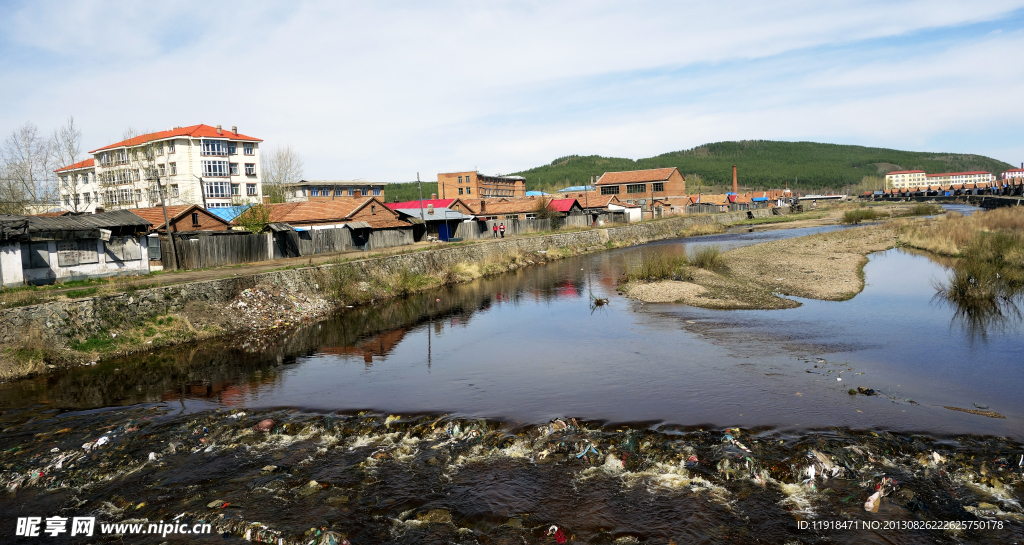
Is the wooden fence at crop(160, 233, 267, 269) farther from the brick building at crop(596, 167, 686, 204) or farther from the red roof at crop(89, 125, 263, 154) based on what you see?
the brick building at crop(596, 167, 686, 204)

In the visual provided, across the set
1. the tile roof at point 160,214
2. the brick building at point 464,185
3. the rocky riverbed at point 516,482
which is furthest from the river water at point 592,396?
the brick building at point 464,185

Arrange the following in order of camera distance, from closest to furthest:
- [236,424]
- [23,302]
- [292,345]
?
1. [236,424]
2. [23,302]
3. [292,345]

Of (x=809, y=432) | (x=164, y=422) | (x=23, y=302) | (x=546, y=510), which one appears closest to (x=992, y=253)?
(x=809, y=432)

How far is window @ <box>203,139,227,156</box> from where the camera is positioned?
6959 cm

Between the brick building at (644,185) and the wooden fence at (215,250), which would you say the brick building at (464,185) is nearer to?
the brick building at (644,185)

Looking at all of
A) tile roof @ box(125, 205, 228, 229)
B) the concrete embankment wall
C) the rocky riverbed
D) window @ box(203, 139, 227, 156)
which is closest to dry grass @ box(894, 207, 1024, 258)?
the concrete embankment wall

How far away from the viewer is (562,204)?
7112 centimetres

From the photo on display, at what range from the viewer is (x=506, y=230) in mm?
61875

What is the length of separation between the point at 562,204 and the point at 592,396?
58.8 metres

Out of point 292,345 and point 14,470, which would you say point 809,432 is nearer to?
point 14,470

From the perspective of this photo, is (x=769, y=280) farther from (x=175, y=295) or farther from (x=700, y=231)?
(x=700, y=231)

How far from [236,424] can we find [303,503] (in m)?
4.43

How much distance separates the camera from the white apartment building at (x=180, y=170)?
6494 cm

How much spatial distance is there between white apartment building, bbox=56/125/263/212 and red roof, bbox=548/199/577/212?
126ft
